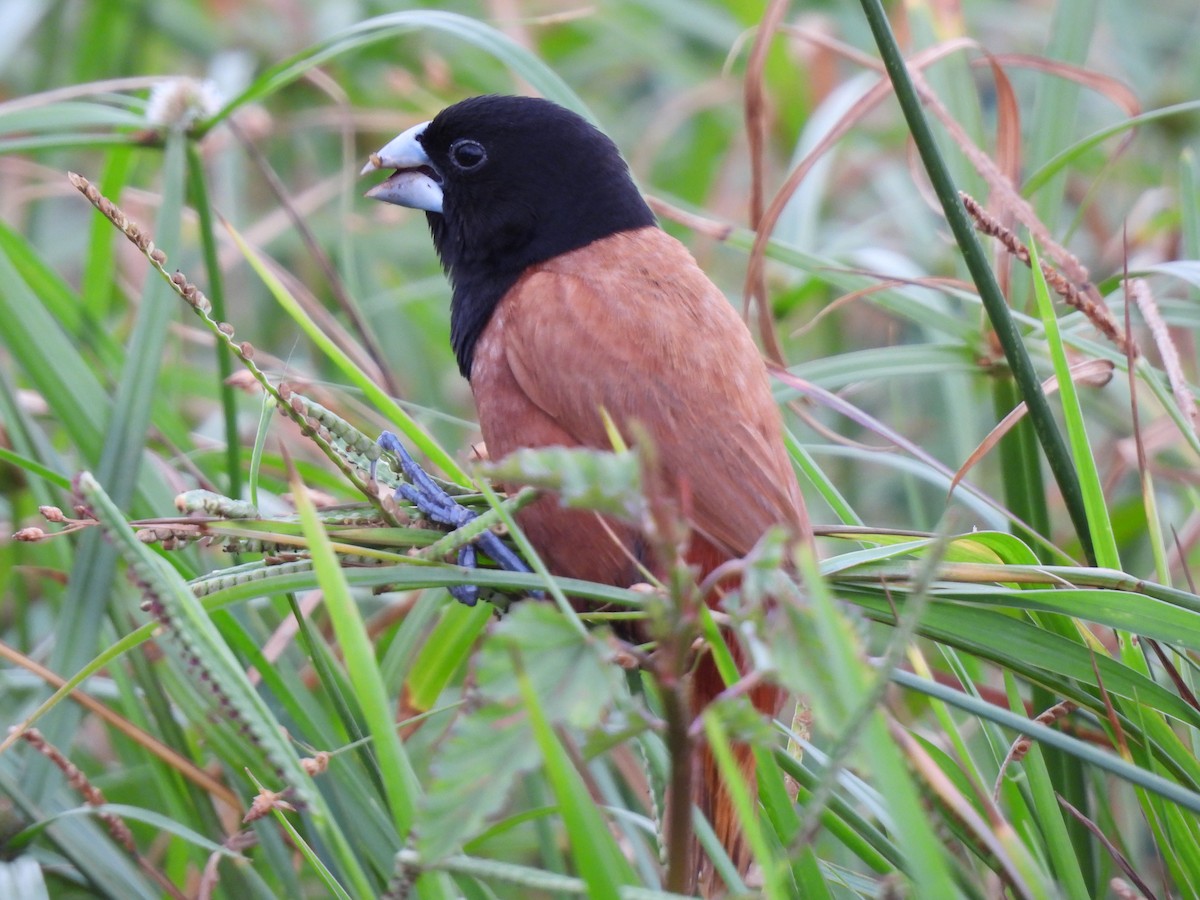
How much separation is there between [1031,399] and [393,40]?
292 cm

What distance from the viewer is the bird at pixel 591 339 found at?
5.25 ft

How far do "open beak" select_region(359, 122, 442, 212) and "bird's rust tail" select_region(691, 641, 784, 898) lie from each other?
1025 mm

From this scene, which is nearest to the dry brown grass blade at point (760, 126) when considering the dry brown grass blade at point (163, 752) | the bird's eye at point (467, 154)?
the bird's eye at point (467, 154)

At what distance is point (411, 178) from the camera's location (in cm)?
217

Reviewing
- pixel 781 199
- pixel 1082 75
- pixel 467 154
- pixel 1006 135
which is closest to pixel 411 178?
pixel 467 154

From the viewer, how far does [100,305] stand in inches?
82.0

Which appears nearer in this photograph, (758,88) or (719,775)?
(719,775)

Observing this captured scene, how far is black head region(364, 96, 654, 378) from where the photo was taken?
2.07 m

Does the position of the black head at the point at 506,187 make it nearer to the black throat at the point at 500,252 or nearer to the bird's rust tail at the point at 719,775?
the black throat at the point at 500,252

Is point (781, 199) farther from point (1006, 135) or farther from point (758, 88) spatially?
point (1006, 135)

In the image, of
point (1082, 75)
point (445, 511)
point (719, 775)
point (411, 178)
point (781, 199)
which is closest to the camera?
point (445, 511)

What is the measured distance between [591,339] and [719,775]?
2.09 feet

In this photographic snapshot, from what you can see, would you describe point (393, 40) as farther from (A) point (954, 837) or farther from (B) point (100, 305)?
(A) point (954, 837)

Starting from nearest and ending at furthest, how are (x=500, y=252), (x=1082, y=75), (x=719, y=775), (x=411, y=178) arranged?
(x=719, y=775) → (x=1082, y=75) → (x=500, y=252) → (x=411, y=178)
